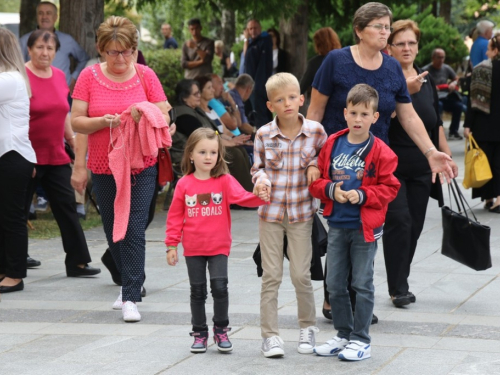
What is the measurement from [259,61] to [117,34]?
10221 mm

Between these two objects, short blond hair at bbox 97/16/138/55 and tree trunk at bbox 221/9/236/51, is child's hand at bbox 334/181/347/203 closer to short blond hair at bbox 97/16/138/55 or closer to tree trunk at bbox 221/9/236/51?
short blond hair at bbox 97/16/138/55

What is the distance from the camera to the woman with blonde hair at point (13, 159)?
7020 millimetres

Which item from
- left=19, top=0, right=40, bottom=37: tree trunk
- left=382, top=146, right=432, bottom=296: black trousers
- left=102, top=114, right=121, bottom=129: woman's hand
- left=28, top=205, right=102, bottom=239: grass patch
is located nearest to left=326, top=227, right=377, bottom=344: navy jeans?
left=382, top=146, right=432, bottom=296: black trousers

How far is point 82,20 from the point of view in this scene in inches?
458

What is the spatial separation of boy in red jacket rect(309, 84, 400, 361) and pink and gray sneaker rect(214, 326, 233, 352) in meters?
0.49

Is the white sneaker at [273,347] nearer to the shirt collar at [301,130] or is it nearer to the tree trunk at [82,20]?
the shirt collar at [301,130]

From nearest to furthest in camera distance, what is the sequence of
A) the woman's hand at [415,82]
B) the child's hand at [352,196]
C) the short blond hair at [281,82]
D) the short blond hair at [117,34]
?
1. the child's hand at [352,196]
2. the short blond hair at [281,82]
3. the short blond hair at [117,34]
4. the woman's hand at [415,82]

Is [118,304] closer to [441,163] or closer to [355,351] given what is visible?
[355,351]

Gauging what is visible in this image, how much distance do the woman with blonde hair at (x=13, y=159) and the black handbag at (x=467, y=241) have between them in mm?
3032

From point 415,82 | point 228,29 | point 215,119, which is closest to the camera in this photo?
point 415,82

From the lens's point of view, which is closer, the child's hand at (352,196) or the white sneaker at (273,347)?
the child's hand at (352,196)

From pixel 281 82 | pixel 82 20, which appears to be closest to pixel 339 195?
pixel 281 82

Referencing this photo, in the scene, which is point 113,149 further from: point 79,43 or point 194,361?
point 79,43

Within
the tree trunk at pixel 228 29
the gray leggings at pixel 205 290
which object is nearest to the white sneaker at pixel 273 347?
the gray leggings at pixel 205 290
